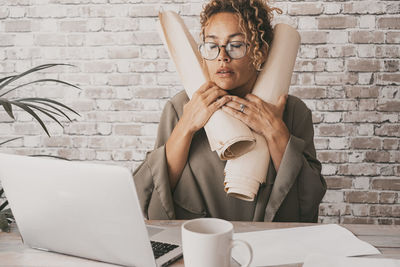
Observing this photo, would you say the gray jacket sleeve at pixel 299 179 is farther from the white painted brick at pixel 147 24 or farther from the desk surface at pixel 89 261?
the white painted brick at pixel 147 24

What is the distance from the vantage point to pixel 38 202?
78 cm

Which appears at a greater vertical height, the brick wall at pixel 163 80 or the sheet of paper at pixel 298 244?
the brick wall at pixel 163 80

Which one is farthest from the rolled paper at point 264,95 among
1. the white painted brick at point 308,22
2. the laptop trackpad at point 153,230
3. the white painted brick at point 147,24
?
the white painted brick at point 147,24

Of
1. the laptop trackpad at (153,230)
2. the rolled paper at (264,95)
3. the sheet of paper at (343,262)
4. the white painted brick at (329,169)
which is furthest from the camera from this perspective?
the white painted brick at (329,169)

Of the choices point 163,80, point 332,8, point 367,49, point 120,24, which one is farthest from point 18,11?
point 367,49

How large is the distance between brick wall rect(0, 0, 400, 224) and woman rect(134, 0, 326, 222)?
797mm

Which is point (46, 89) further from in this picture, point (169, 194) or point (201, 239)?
point (201, 239)

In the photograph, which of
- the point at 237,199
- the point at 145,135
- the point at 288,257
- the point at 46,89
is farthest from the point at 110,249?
the point at 46,89

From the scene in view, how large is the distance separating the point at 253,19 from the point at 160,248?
86 cm

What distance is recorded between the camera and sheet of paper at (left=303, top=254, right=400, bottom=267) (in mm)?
750

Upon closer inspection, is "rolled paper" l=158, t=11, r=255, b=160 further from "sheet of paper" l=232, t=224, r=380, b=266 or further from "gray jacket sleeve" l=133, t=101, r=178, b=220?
"sheet of paper" l=232, t=224, r=380, b=266

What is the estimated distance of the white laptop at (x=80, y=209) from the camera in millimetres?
693

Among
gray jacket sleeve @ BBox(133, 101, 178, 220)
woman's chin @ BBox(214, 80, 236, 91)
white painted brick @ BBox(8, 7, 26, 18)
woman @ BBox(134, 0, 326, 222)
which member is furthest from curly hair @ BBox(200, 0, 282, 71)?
white painted brick @ BBox(8, 7, 26, 18)

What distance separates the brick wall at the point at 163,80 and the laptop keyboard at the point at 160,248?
1374 mm
